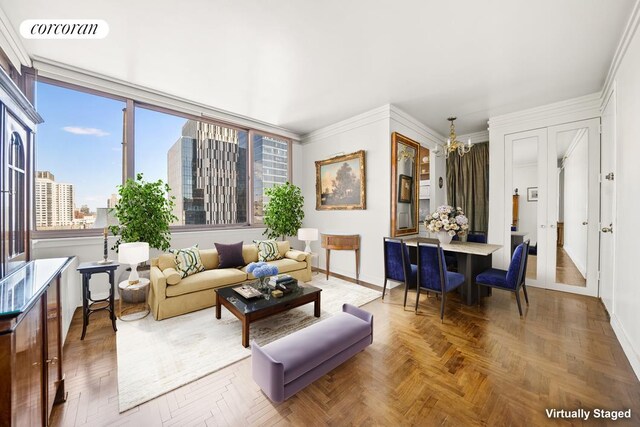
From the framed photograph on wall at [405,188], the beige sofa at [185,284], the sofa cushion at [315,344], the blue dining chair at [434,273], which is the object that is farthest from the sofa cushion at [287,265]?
the framed photograph on wall at [405,188]

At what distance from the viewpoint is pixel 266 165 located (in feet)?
17.7

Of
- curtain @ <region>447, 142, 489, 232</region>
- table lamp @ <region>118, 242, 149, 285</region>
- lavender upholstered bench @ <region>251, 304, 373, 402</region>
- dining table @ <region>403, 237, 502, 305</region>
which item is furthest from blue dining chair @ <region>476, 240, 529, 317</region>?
table lamp @ <region>118, 242, 149, 285</region>

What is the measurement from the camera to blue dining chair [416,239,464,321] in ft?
9.93

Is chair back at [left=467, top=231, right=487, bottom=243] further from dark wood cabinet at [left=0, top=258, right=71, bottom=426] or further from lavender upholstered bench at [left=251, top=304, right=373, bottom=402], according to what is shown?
dark wood cabinet at [left=0, top=258, right=71, bottom=426]

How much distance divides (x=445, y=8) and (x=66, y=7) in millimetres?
3294

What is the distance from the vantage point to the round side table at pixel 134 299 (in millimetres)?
2965

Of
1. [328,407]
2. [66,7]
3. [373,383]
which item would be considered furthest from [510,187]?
[66,7]

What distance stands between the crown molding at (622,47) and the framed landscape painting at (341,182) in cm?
313

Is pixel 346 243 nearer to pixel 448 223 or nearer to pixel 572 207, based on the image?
pixel 448 223

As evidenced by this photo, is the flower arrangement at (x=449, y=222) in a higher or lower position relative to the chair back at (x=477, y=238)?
higher

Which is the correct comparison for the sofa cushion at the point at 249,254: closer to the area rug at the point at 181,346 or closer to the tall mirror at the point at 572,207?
the area rug at the point at 181,346

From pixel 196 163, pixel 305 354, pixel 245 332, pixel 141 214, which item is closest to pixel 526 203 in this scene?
pixel 305 354

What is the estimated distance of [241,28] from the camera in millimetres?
2416

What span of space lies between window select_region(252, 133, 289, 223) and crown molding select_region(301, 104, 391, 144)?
26.2 inches
